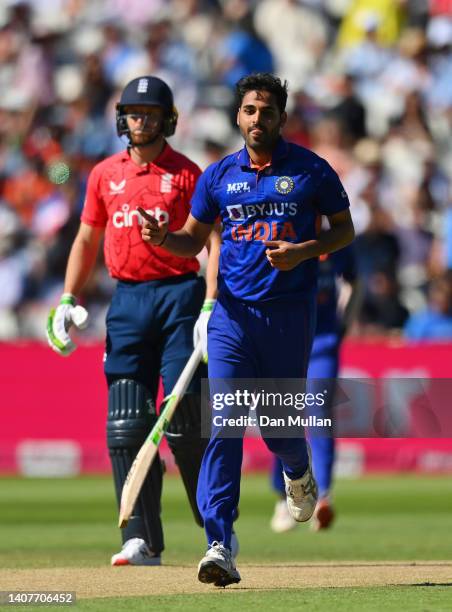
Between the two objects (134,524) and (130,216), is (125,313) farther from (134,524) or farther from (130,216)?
(134,524)

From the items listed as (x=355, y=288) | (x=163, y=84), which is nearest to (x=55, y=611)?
(x=163, y=84)

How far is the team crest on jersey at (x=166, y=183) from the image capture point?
26.9 ft

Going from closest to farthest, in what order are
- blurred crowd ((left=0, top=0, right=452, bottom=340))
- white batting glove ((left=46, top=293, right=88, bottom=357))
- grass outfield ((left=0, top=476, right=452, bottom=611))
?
grass outfield ((left=0, top=476, right=452, bottom=611)), white batting glove ((left=46, top=293, right=88, bottom=357)), blurred crowd ((left=0, top=0, right=452, bottom=340))

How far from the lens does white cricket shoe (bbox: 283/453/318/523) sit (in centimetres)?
716

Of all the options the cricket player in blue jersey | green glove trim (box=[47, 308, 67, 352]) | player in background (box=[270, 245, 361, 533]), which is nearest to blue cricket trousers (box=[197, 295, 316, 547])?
the cricket player in blue jersey

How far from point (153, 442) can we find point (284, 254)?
64.3 inches

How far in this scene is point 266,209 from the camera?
22.4ft

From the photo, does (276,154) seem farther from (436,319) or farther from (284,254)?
(436,319)

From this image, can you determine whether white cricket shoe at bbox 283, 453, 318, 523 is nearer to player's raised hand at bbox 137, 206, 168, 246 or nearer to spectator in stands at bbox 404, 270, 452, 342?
player's raised hand at bbox 137, 206, 168, 246

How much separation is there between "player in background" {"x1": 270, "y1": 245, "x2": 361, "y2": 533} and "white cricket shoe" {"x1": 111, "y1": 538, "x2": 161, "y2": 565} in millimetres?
2488

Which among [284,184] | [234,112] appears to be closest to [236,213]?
[284,184]

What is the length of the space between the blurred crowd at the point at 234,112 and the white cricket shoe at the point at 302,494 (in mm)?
8629

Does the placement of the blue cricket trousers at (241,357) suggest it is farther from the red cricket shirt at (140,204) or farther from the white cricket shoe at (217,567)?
the red cricket shirt at (140,204)

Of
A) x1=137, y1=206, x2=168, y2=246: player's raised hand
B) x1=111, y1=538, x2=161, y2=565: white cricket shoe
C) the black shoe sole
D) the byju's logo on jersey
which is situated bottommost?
x1=111, y1=538, x2=161, y2=565: white cricket shoe
